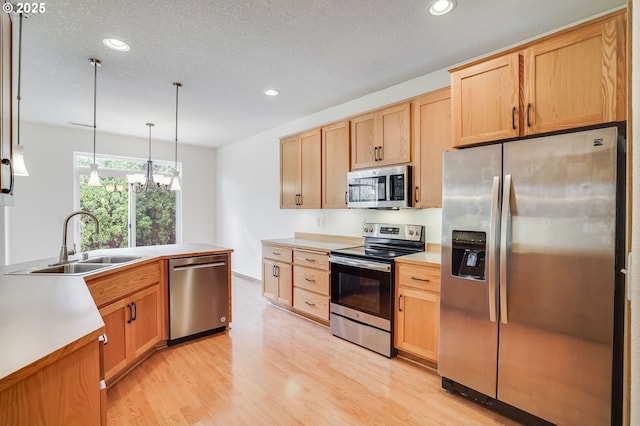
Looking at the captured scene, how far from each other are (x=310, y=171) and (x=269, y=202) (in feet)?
4.85

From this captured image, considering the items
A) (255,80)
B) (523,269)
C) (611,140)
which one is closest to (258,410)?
(523,269)

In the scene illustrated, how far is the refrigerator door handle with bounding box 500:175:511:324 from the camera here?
1823mm

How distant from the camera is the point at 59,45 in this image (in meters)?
2.40

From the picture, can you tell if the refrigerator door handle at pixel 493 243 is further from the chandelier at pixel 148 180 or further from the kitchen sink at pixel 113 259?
the chandelier at pixel 148 180

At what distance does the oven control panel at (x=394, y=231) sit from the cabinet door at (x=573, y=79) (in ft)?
4.46

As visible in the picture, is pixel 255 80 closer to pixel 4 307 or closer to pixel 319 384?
pixel 4 307

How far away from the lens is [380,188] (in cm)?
297

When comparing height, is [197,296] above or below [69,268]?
below

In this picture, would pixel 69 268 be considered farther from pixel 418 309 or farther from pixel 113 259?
pixel 418 309

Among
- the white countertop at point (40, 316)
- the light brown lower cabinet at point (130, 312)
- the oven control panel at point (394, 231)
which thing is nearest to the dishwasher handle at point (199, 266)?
the light brown lower cabinet at point (130, 312)

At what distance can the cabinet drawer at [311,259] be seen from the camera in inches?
130

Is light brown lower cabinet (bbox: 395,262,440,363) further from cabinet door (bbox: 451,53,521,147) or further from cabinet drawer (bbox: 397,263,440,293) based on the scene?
cabinet door (bbox: 451,53,521,147)

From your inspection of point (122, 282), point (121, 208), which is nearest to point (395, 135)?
point (122, 282)

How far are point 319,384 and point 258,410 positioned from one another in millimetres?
501
